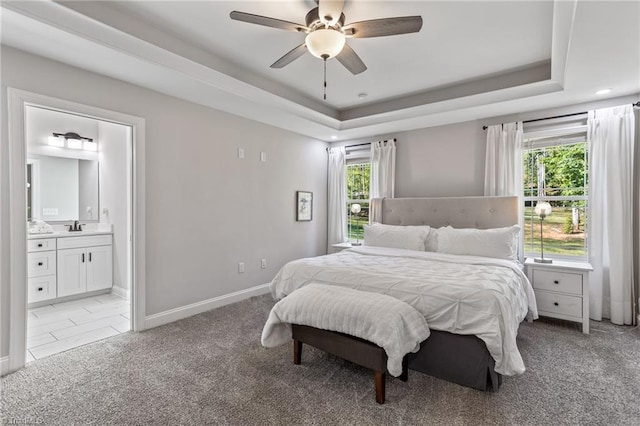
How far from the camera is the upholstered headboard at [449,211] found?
12.4ft

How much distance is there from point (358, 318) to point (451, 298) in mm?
692

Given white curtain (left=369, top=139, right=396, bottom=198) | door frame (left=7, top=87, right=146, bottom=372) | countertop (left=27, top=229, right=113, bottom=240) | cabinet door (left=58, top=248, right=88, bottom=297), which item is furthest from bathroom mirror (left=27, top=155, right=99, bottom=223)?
white curtain (left=369, top=139, right=396, bottom=198)

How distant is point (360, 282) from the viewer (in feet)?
8.46

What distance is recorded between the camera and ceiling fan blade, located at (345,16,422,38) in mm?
1896

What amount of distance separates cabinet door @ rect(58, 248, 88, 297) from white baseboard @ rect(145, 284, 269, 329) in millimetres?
1749

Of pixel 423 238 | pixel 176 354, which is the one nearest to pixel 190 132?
pixel 176 354

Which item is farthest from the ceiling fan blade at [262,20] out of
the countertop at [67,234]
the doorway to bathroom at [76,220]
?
the countertop at [67,234]

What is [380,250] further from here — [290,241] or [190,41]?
[190,41]

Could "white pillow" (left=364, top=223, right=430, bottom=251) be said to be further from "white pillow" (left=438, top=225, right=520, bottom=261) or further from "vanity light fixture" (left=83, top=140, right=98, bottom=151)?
"vanity light fixture" (left=83, top=140, right=98, bottom=151)

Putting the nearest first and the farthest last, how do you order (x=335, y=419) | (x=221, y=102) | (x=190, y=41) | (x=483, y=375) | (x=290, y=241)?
1. (x=335, y=419)
2. (x=483, y=375)
3. (x=190, y=41)
4. (x=221, y=102)
5. (x=290, y=241)

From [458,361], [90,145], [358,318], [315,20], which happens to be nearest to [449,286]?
[458,361]

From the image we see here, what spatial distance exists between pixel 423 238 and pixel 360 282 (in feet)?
5.67

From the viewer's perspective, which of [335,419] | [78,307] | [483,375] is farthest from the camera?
[78,307]

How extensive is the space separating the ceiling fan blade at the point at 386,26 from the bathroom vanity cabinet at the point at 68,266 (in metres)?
4.36
